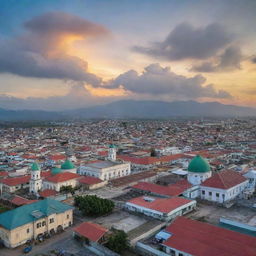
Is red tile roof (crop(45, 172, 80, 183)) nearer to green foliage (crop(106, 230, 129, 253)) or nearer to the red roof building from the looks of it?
the red roof building

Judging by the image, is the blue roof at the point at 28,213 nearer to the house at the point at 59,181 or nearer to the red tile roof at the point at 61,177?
the house at the point at 59,181

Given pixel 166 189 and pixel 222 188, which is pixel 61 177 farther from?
pixel 222 188

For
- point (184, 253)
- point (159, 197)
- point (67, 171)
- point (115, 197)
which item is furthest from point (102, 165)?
point (184, 253)

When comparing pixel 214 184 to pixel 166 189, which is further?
pixel 214 184

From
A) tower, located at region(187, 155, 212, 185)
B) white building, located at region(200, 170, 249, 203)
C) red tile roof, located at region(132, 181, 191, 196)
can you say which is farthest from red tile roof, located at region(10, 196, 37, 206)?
tower, located at region(187, 155, 212, 185)

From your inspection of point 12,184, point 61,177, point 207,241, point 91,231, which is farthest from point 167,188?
point 12,184

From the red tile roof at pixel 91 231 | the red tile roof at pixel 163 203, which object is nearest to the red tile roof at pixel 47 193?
the red tile roof at pixel 163 203

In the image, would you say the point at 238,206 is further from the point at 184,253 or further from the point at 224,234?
the point at 184,253
